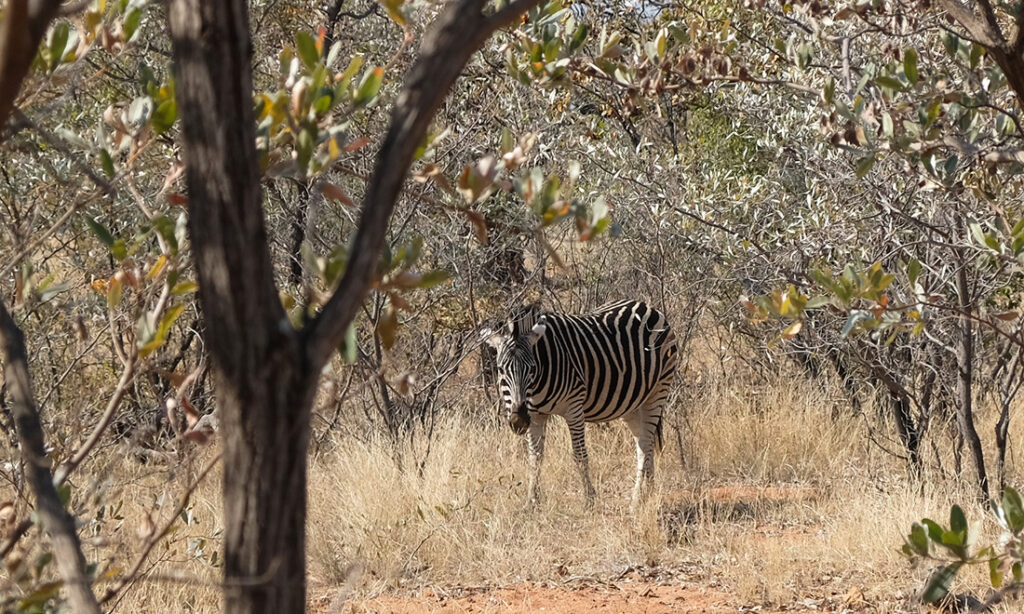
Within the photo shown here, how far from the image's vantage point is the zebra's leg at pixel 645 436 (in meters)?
7.61

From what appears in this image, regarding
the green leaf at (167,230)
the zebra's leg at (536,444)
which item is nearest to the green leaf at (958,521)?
the green leaf at (167,230)

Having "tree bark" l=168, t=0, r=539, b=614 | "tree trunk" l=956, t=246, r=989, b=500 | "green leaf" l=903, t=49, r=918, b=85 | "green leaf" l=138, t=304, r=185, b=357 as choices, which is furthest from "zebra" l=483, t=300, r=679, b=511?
"tree bark" l=168, t=0, r=539, b=614

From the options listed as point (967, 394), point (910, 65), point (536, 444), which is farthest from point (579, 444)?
point (910, 65)

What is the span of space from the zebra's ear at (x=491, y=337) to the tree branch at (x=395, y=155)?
5.87 metres

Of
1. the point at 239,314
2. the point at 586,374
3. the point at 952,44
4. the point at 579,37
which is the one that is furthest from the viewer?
the point at 586,374

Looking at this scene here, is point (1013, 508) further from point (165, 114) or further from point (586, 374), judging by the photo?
point (586, 374)

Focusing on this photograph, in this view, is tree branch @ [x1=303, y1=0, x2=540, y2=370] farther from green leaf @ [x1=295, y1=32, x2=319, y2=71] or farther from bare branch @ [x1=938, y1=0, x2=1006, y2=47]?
bare branch @ [x1=938, y1=0, x2=1006, y2=47]

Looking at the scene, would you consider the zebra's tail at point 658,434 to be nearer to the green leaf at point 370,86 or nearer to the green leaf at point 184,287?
the green leaf at point 184,287

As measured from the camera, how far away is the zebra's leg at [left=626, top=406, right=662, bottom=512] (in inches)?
299

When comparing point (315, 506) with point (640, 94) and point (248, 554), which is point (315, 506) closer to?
point (640, 94)

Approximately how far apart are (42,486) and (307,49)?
764 mm

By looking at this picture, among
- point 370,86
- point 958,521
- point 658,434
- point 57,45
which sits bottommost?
point 958,521

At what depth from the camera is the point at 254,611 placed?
125 cm

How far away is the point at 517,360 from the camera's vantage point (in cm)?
701
